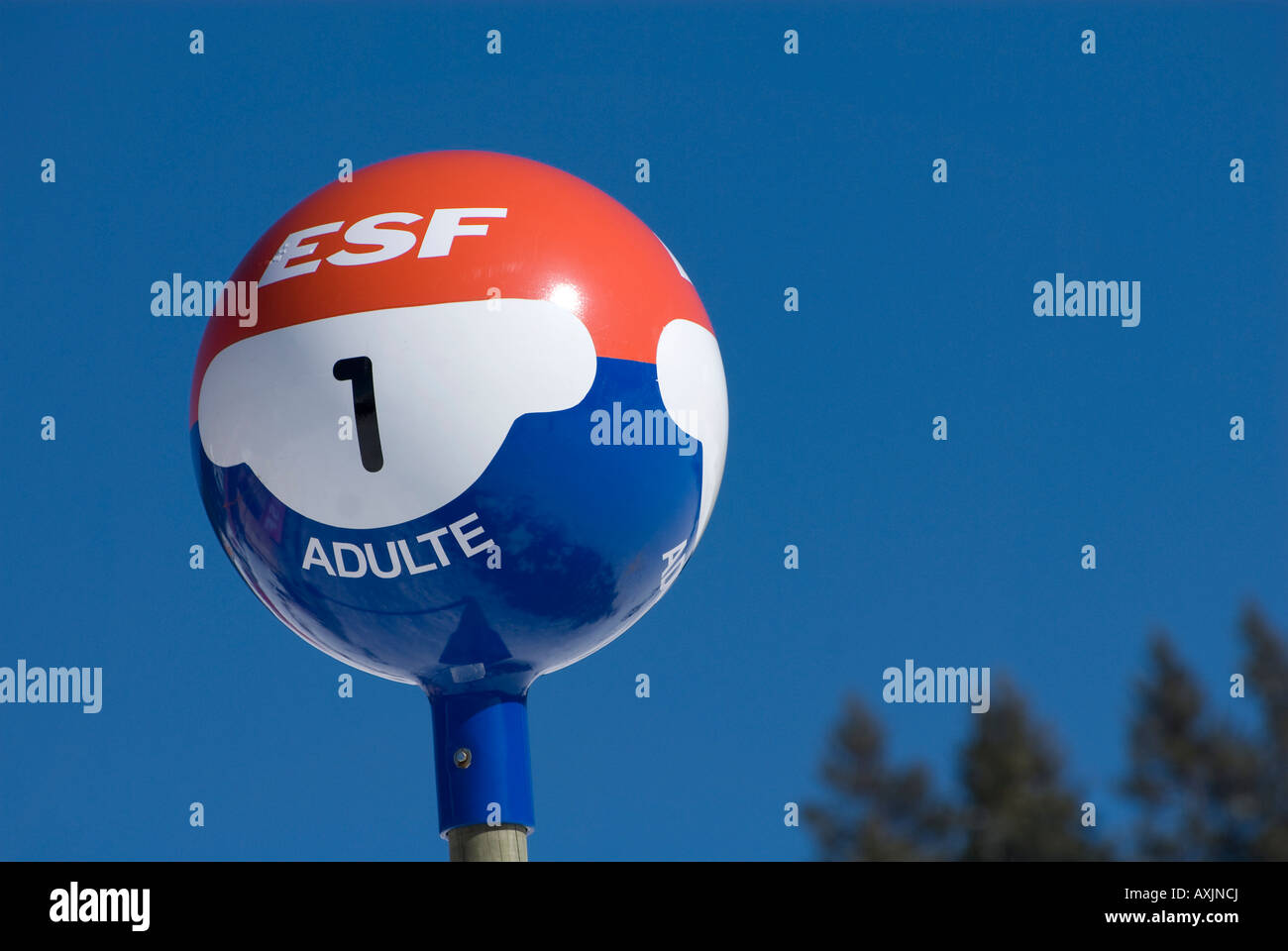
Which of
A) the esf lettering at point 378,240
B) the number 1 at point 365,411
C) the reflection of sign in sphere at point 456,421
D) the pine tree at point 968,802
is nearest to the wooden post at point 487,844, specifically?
the reflection of sign in sphere at point 456,421

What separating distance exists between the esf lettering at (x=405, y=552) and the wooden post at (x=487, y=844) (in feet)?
5.19

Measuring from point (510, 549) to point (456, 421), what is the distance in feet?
2.31

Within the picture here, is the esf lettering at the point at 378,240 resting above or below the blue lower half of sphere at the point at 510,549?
above

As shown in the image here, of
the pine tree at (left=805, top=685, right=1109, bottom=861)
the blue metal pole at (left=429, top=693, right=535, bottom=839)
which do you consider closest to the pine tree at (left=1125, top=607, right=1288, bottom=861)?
the pine tree at (left=805, top=685, right=1109, bottom=861)

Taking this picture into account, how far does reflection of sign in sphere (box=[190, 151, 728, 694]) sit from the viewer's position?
1071 cm

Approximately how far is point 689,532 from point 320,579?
1.99 meters

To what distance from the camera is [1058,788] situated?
2859cm

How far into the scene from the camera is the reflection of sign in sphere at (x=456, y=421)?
10711 millimetres

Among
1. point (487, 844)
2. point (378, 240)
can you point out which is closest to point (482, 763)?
point (487, 844)

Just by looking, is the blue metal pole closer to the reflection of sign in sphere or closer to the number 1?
the reflection of sign in sphere

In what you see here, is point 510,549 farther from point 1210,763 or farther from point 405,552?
point 1210,763

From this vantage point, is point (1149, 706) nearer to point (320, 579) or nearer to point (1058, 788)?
point (1058, 788)

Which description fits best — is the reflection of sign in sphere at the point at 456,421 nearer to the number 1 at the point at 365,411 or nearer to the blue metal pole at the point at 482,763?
the number 1 at the point at 365,411

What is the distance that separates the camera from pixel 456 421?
10.7 meters
